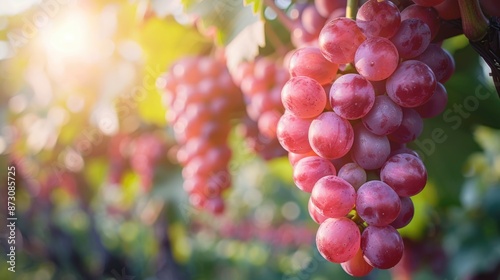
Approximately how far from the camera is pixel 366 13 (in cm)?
51

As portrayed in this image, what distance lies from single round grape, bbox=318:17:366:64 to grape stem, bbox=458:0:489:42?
0.33 feet

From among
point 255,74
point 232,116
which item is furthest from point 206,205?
point 255,74

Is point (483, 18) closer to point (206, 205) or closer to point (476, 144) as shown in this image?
point (476, 144)

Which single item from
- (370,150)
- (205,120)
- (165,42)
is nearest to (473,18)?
(370,150)

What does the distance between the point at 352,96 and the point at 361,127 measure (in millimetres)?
52

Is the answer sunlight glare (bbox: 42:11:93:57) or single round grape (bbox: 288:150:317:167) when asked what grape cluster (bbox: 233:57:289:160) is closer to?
single round grape (bbox: 288:150:317:167)

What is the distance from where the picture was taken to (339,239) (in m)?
0.47

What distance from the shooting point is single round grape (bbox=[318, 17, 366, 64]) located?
51cm

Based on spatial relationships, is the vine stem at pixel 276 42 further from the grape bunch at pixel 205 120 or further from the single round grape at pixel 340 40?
the single round grape at pixel 340 40

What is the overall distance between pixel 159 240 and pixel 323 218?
1.52 meters

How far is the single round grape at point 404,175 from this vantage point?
49 cm

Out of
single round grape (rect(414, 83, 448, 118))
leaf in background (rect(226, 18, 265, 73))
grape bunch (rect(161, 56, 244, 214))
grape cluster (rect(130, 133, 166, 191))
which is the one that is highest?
leaf in background (rect(226, 18, 265, 73))

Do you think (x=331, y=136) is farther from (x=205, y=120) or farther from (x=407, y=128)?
(x=205, y=120)

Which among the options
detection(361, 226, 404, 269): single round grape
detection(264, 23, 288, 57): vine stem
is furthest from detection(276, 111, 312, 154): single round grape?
detection(264, 23, 288, 57): vine stem
